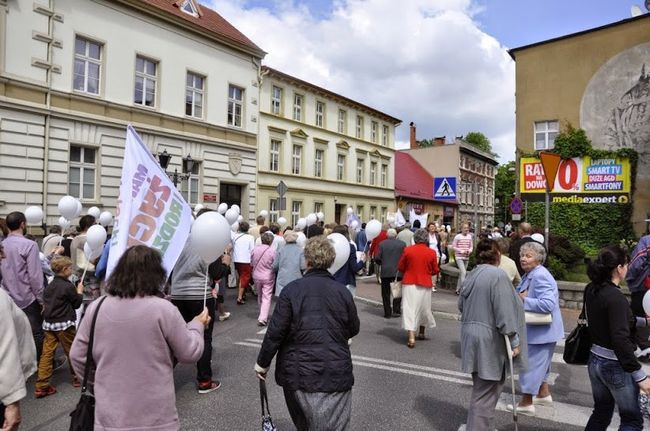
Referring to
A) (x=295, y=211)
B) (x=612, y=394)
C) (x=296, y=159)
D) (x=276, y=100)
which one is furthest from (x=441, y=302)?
(x=296, y=159)

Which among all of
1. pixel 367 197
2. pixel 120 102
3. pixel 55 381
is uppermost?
pixel 120 102

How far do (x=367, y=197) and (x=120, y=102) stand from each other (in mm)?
21126

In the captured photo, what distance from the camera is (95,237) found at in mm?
6410

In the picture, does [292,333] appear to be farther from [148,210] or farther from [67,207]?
[67,207]

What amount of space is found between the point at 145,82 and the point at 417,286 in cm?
1692

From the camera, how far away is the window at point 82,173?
17.7 meters

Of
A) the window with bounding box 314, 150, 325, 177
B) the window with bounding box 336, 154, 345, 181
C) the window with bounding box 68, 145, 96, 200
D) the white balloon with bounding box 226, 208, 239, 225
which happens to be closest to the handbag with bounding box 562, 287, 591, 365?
the white balloon with bounding box 226, 208, 239, 225

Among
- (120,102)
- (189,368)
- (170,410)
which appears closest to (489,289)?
(170,410)

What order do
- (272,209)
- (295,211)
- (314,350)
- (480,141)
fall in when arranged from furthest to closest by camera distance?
(480,141) → (295,211) → (272,209) → (314,350)

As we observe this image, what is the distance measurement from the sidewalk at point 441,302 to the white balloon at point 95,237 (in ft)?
22.3

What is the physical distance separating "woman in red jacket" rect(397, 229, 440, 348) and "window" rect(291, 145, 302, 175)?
21764 mm

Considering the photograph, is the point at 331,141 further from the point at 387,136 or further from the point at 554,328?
the point at 554,328

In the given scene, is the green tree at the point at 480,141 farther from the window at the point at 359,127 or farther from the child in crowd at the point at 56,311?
the child in crowd at the point at 56,311

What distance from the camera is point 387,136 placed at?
3931cm
